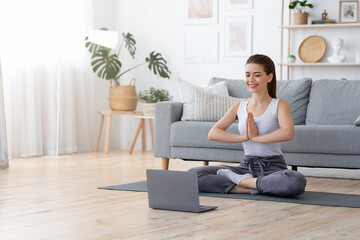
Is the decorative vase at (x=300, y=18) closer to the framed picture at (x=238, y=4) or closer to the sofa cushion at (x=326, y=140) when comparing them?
the framed picture at (x=238, y=4)

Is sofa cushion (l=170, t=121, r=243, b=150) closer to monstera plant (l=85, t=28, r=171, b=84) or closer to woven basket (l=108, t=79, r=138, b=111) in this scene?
woven basket (l=108, t=79, r=138, b=111)

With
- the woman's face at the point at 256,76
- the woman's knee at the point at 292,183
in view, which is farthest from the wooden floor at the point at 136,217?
the woman's face at the point at 256,76

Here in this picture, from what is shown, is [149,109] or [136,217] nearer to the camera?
[136,217]

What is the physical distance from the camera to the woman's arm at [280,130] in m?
3.35

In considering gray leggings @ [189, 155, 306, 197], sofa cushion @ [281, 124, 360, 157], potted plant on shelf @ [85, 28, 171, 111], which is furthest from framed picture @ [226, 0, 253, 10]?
gray leggings @ [189, 155, 306, 197]

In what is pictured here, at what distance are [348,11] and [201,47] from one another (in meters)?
1.59

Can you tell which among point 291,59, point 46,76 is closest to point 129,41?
point 46,76

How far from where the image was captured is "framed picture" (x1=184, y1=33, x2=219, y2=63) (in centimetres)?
673

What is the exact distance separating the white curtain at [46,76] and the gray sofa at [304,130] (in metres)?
1.84

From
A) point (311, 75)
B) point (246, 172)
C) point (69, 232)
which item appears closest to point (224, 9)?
point (311, 75)

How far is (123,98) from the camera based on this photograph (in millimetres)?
6645

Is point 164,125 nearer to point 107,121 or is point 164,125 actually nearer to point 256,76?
point 256,76

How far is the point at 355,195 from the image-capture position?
3.53 metres

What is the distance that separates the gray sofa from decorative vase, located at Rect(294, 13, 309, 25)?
4.90 feet
